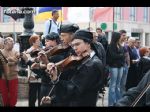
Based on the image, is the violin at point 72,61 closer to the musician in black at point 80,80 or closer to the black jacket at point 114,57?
the musician in black at point 80,80

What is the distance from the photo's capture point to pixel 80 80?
14.5 feet

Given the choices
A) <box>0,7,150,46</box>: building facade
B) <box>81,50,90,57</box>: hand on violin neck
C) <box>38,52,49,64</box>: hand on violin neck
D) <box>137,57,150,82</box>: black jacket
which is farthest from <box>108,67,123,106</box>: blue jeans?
<box>0,7,150,46</box>: building facade

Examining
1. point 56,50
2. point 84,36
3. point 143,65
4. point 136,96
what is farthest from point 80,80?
point 143,65

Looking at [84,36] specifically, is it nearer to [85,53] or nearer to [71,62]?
[85,53]

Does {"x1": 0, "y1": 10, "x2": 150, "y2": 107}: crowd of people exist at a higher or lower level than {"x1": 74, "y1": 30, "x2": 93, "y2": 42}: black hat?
lower

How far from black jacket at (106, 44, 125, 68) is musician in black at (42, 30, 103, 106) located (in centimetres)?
473

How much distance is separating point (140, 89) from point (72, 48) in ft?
4.03

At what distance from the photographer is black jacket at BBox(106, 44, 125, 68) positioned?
31.0 ft

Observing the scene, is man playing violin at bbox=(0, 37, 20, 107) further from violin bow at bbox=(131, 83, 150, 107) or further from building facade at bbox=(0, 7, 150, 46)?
building facade at bbox=(0, 7, 150, 46)

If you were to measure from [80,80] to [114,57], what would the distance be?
5.07 metres

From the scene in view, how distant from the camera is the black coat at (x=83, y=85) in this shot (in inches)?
173

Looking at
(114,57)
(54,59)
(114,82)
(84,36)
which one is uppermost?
(84,36)
